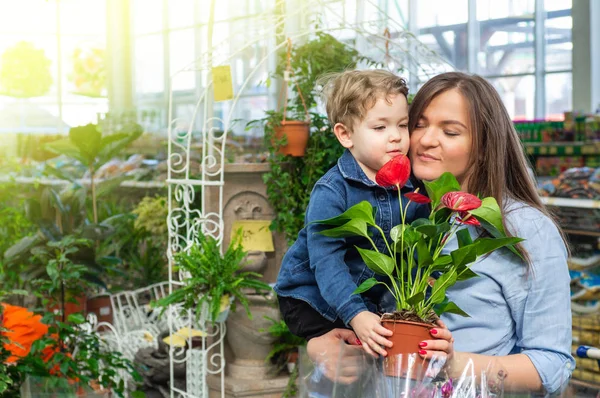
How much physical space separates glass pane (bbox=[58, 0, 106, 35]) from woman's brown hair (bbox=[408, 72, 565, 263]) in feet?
16.5

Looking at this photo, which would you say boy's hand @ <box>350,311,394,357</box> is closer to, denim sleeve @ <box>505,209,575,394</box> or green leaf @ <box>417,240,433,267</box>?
green leaf @ <box>417,240,433,267</box>

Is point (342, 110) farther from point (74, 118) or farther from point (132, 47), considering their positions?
point (132, 47)

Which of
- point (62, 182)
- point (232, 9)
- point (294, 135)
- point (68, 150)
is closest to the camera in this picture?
point (294, 135)

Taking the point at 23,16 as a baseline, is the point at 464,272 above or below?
below

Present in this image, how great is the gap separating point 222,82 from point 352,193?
1.74 m

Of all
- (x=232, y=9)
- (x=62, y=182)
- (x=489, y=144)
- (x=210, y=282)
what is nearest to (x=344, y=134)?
(x=489, y=144)

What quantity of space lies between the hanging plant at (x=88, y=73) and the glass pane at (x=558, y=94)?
12.0 feet

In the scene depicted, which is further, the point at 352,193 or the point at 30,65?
the point at 30,65

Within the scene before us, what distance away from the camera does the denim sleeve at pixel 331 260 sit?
1460 millimetres

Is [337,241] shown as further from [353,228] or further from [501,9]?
[501,9]

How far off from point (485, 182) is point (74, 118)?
4993mm

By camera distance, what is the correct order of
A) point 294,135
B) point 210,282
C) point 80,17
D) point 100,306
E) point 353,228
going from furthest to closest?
point 80,17
point 100,306
point 294,135
point 210,282
point 353,228

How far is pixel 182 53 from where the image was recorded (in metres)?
7.97

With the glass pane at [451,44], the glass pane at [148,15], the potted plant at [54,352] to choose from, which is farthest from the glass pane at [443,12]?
the potted plant at [54,352]
